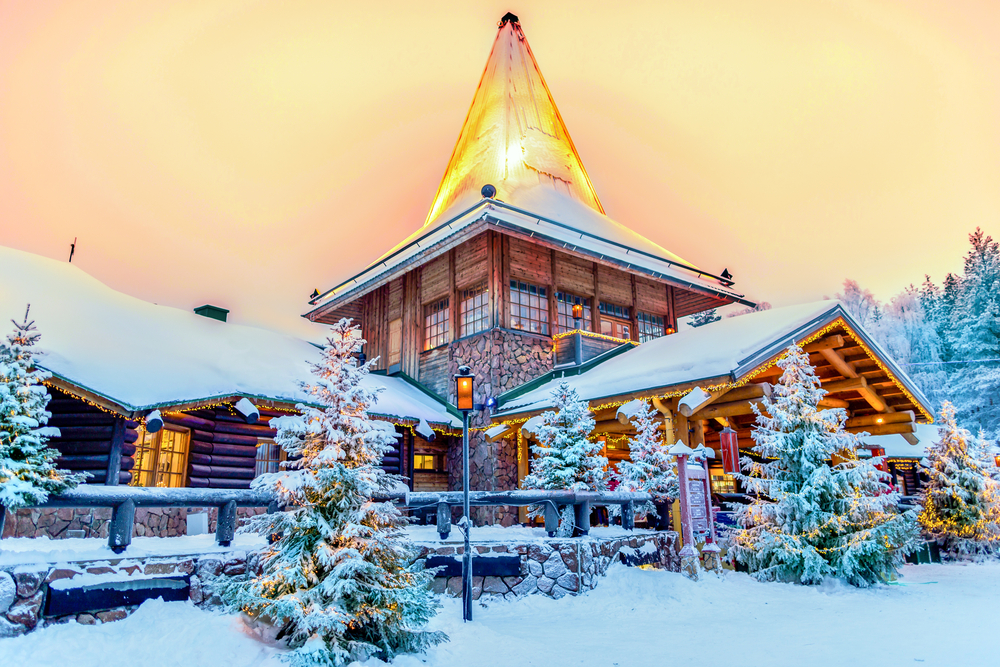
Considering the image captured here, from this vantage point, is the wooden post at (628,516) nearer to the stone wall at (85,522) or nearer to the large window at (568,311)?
the stone wall at (85,522)

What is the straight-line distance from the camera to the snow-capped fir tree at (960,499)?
15.2 meters

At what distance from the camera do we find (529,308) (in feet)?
63.4

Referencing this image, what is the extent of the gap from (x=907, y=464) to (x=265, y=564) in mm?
27741

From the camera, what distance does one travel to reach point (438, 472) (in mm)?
18406

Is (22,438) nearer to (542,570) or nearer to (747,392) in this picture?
(542,570)

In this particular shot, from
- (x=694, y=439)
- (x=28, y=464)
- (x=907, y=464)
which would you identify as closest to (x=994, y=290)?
(x=907, y=464)

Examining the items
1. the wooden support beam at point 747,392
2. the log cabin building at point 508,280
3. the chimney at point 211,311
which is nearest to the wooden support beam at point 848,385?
the wooden support beam at point 747,392

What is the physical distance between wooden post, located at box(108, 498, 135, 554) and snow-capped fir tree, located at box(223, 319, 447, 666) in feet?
4.01

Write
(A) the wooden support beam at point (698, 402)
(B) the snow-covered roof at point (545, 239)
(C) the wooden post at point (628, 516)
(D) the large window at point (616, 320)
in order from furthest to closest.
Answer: (D) the large window at point (616, 320) → (B) the snow-covered roof at point (545, 239) → (A) the wooden support beam at point (698, 402) → (C) the wooden post at point (628, 516)

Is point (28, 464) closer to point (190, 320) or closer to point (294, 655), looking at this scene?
point (294, 655)

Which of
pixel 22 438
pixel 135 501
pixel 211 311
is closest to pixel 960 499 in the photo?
pixel 135 501

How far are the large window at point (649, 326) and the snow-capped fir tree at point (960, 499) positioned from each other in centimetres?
882

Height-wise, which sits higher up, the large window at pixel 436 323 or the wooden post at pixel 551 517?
the large window at pixel 436 323

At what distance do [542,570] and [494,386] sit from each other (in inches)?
358
